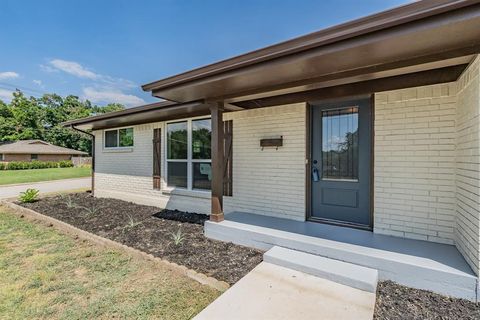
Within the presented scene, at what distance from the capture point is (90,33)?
1352cm

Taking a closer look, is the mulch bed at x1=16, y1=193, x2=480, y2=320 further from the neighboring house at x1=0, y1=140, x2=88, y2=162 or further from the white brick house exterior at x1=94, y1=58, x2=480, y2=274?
the neighboring house at x1=0, y1=140, x2=88, y2=162

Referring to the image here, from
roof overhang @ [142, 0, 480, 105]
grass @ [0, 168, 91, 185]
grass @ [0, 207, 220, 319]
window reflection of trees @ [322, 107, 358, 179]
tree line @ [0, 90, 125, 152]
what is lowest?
grass @ [0, 207, 220, 319]

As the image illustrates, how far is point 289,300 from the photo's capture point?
2357mm

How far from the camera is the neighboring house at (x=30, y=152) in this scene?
29000 millimetres

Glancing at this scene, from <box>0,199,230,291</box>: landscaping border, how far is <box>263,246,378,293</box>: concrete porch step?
0.77 meters

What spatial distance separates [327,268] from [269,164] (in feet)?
7.67

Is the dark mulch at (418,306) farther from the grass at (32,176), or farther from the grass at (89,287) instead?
the grass at (32,176)

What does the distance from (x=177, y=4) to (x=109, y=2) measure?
125 inches

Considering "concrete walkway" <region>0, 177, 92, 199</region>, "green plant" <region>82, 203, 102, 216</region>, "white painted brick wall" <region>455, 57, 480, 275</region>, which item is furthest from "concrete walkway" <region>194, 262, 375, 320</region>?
"concrete walkway" <region>0, 177, 92, 199</region>

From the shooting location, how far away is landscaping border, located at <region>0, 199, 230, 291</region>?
113 inches

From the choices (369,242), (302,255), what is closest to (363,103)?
(369,242)

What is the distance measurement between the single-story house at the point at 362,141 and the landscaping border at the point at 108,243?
105 centimetres

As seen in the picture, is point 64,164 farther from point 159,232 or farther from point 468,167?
point 468,167

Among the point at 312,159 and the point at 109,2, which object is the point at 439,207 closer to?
the point at 312,159
